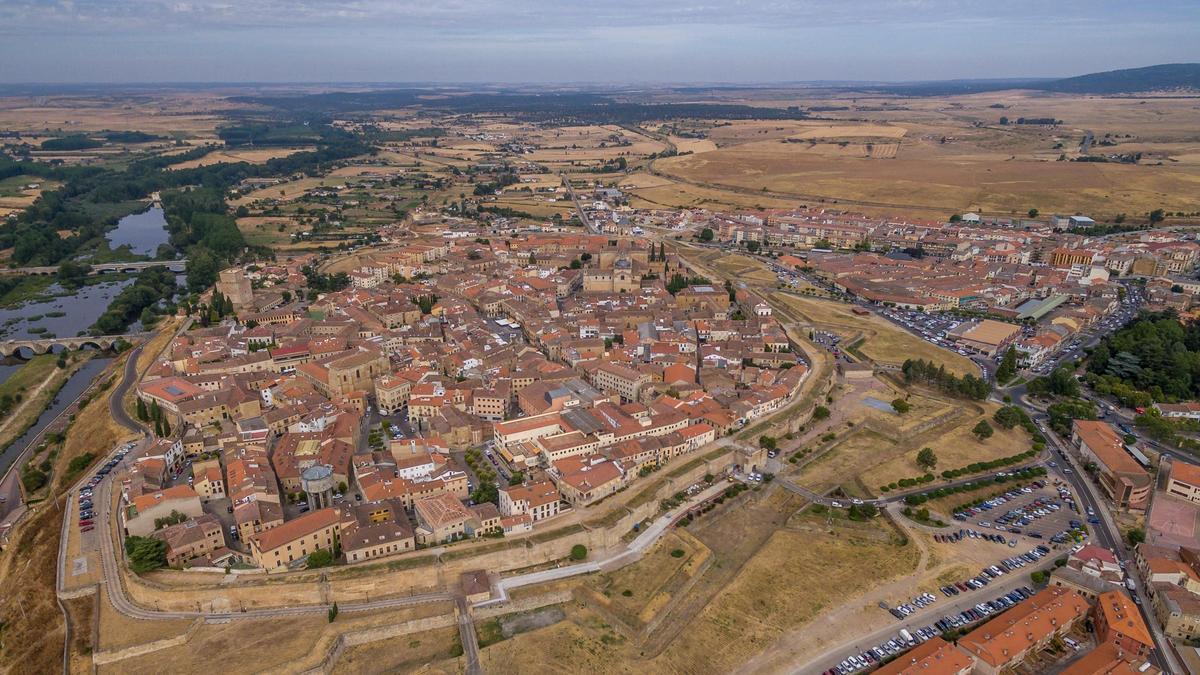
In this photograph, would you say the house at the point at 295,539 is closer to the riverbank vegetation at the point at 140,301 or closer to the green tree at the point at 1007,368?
the riverbank vegetation at the point at 140,301

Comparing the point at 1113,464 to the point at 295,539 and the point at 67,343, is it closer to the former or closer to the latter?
the point at 295,539

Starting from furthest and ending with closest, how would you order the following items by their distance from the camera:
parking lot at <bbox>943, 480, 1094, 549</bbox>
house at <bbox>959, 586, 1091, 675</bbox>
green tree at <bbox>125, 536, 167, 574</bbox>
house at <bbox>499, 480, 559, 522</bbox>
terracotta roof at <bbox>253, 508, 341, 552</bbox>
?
1. parking lot at <bbox>943, 480, 1094, 549</bbox>
2. house at <bbox>499, 480, 559, 522</bbox>
3. terracotta roof at <bbox>253, 508, 341, 552</bbox>
4. green tree at <bbox>125, 536, 167, 574</bbox>
5. house at <bbox>959, 586, 1091, 675</bbox>

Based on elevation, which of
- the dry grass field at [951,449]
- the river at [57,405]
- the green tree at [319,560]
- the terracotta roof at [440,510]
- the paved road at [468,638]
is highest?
the terracotta roof at [440,510]

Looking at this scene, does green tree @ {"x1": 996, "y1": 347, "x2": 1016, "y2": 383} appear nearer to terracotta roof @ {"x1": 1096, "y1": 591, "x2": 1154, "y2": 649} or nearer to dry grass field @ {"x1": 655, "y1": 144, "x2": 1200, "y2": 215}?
terracotta roof @ {"x1": 1096, "y1": 591, "x2": 1154, "y2": 649}

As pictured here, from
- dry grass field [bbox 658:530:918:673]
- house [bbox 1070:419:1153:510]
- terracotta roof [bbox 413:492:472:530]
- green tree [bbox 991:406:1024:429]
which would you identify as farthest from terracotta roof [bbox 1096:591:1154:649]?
terracotta roof [bbox 413:492:472:530]

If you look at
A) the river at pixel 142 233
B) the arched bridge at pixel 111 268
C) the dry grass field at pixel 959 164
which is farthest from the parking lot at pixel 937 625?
the river at pixel 142 233

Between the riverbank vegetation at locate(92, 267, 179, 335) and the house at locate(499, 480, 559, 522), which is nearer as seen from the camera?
the house at locate(499, 480, 559, 522)
